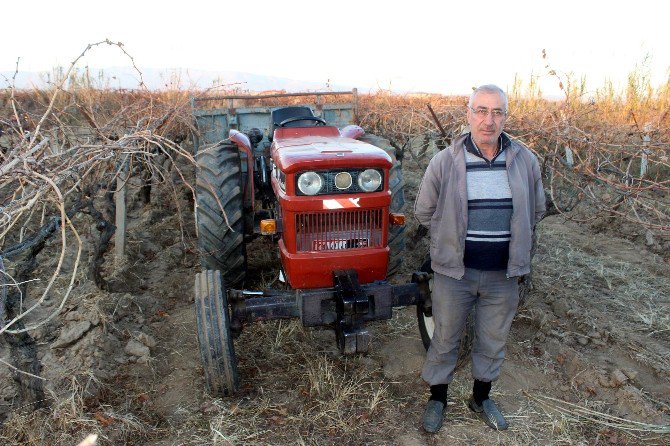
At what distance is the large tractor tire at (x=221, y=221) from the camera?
383 centimetres

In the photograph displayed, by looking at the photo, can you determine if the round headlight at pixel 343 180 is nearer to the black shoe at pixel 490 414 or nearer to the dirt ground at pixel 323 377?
the dirt ground at pixel 323 377

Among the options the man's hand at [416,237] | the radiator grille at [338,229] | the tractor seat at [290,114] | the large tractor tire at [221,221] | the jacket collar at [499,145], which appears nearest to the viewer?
the jacket collar at [499,145]

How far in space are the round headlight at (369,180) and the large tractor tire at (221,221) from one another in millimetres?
1156

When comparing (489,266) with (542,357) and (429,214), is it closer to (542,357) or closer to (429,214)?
(429,214)

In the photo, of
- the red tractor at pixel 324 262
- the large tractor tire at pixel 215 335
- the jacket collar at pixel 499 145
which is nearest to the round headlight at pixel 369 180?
the red tractor at pixel 324 262

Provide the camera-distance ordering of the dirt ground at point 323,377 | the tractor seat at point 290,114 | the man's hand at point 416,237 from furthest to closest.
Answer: the man's hand at point 416,237 < the tractor seat at point 290,114 < the dirt ground at point 323,377

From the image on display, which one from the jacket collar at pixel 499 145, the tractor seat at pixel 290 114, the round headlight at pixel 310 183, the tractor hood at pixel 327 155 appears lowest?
the round headlight at pixel 310 183

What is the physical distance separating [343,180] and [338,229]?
308mm

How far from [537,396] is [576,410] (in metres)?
0.24

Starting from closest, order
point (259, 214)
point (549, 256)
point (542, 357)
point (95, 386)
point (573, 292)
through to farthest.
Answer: point (95, 386) → point (542, 357) → point (259, 214) → point (573, 292) → point (549, 256)

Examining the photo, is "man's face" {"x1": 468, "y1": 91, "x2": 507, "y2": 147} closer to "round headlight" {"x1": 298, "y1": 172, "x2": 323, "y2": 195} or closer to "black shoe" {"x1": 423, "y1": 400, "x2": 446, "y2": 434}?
"round headlight" {"x1": 298, "y1": 172, "x2": 323, "y2": 195}

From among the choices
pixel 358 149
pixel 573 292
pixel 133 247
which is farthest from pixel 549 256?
pixel 133 247

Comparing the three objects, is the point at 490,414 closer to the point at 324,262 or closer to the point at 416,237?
the point at 324,262

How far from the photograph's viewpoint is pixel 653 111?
815cm
